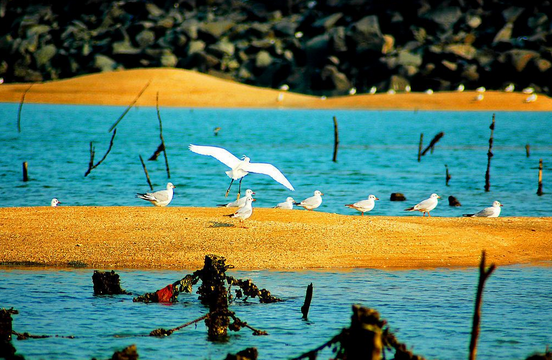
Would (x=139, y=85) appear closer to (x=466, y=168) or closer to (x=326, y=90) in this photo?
(x=326, y=90)

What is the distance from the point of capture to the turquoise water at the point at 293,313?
34.3ft

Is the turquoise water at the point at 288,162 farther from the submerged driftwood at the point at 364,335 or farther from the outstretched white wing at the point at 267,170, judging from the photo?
the submerged driftwood at the point at 364,335

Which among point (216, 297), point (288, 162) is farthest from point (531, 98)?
point (216, 297)

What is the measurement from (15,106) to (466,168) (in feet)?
239

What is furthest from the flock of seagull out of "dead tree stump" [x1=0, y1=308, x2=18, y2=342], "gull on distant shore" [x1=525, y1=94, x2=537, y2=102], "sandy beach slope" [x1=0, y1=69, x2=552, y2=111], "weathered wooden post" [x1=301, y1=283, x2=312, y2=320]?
"gull on distant shore" [x1=525, y1=94, x2=537, y2=102]

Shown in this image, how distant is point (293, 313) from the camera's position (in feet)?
39.2

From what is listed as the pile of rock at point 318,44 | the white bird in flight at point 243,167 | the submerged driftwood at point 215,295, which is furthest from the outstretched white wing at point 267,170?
the pile of rock at point 318,44

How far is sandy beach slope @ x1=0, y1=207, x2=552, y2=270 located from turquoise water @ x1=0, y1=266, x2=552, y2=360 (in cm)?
69

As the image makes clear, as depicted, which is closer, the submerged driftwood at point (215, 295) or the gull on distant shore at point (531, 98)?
the submerged driftwood at point (215, 295)

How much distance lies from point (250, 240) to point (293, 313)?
14.1 feet

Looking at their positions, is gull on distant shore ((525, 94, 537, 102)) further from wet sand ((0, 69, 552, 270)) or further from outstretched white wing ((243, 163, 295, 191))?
outstretched white wing ((243, 163, 295, 191))

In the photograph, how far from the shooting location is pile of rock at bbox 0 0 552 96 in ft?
341

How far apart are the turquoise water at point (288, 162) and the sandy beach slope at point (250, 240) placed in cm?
608

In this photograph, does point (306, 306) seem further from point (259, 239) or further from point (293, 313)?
point (259, 239)
